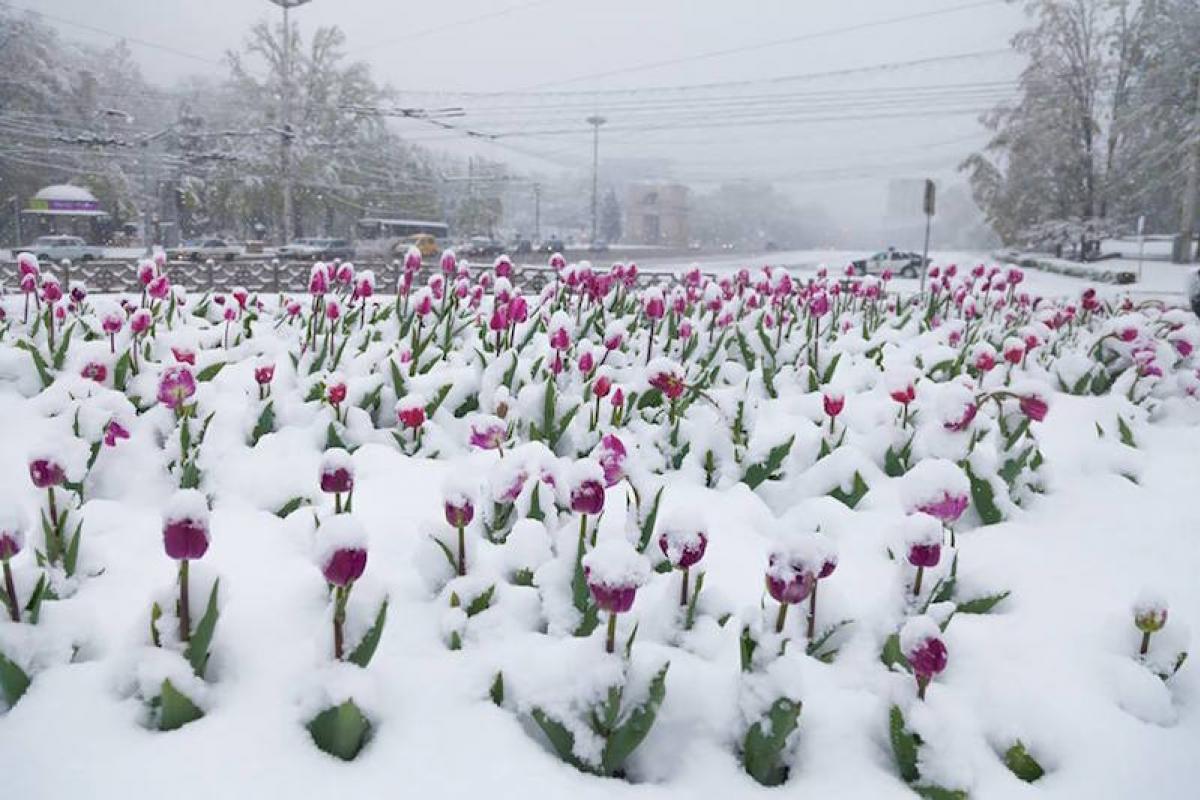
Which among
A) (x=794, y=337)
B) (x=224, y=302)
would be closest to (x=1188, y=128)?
(x=794, y=337)

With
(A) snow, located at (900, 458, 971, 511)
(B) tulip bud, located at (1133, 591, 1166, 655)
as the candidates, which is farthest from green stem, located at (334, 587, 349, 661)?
(B) tulip bud, located at (1133, 591, 1166, 655)

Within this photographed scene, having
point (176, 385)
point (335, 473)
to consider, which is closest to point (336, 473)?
point (335, 473)

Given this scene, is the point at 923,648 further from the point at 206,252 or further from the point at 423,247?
the point at 423,247

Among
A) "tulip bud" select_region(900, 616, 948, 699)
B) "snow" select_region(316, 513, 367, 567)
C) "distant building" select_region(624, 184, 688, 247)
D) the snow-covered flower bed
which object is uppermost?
"distant building" select_region(624, 184, 688, 247)

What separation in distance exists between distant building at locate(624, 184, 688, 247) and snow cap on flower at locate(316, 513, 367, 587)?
122m

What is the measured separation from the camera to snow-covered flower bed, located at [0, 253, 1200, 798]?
1.45 metres

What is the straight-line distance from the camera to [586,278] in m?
5.39

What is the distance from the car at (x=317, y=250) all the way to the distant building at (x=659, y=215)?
86.0 metres

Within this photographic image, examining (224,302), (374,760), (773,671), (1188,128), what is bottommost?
(374,760)

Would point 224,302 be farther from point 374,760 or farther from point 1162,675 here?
point 1162,675

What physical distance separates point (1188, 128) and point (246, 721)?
3812 cm

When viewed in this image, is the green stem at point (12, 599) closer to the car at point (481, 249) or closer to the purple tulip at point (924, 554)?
the purple tulip at point (924, 554)

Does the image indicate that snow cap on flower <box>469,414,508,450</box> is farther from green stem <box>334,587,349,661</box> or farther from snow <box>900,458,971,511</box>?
snow <box>900,458,971,511</box>

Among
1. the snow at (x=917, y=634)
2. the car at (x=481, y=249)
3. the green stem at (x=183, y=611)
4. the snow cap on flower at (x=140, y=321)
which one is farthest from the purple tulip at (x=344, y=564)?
the car at (x=481, y=249)
